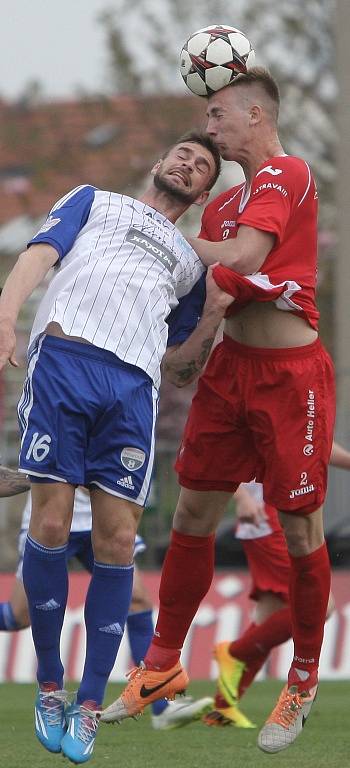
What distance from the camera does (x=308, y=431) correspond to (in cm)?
609

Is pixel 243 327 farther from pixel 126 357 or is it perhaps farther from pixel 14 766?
pixel 14 766

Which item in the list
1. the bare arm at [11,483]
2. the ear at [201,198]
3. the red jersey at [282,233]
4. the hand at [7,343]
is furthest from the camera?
the ear at [201,198]

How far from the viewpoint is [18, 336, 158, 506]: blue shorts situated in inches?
219

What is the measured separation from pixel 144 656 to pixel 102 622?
8.23 feet

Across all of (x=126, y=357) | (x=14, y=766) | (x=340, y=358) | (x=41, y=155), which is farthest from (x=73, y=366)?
(x=41, y=155)

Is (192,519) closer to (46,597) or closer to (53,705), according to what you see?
(46,597)

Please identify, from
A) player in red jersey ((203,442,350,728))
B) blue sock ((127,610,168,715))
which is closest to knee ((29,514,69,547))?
player in red jersey ((203,442,350,728))

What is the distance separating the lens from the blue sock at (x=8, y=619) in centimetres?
848

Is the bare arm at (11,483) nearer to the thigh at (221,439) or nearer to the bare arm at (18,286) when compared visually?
the bare arm at (18,286)

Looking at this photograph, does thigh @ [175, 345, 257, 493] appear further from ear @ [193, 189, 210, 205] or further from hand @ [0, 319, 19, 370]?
hand @ [0, 319, 19, 370]

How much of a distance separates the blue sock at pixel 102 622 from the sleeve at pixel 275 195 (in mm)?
1451

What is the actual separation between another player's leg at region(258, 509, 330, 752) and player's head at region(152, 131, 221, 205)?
1.39 m

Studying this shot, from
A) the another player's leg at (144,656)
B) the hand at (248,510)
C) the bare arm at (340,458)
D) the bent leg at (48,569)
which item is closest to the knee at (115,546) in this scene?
the bent leg at (48,569)

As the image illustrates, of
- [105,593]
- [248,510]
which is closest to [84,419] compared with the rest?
[105,593]
